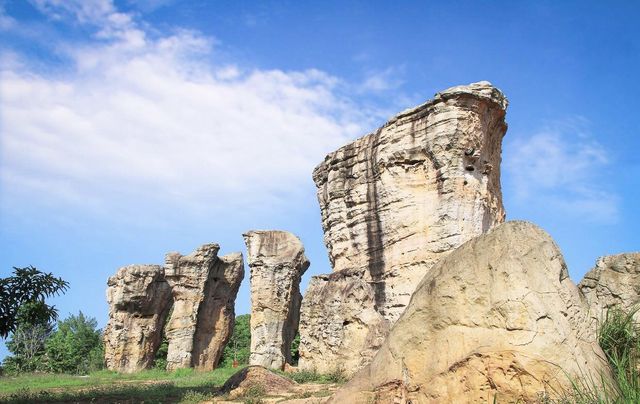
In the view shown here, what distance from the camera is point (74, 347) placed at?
45.2m

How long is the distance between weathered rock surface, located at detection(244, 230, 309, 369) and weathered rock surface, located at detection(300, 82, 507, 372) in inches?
205

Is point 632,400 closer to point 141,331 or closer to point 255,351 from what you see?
point 255,351

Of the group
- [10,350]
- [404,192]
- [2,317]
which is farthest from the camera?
[10,350]

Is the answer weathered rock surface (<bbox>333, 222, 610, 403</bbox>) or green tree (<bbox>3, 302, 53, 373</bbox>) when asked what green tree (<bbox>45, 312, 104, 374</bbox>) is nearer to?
green tree (<bbox>3, 302, 53, 373</bbox>)

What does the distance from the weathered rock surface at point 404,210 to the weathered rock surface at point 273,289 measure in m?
5.22

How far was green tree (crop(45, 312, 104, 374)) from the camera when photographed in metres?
41.9

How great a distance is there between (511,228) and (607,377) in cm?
165

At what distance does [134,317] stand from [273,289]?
8639 millimetres

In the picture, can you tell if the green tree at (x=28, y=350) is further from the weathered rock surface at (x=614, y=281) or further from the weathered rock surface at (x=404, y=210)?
the weathered rock surface at (x=614, y=281)

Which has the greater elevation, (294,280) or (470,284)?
(294,280)

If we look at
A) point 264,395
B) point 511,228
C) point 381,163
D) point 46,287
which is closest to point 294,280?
point 381,163

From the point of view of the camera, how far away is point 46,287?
11695mm

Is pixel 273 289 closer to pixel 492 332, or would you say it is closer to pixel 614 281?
pixel 614 281

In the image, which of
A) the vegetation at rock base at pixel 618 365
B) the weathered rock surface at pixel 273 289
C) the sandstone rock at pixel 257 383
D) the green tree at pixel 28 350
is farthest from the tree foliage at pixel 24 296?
the green tree at pixel 28 350
